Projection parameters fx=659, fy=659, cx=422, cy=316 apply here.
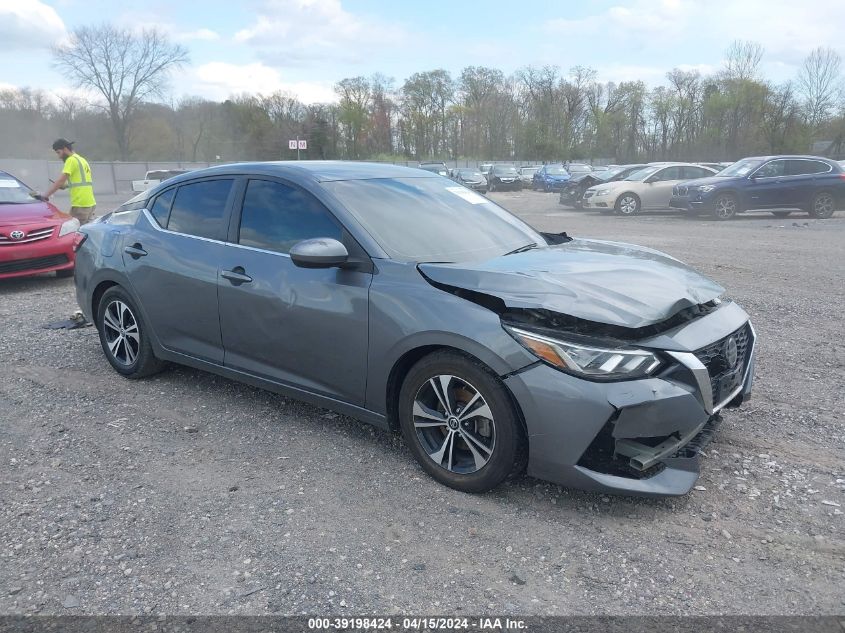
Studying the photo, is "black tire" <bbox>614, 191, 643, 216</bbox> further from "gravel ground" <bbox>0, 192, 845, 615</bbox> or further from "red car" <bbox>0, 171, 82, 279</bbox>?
"gravel ground" <bbox>0, 192, 845, 615</bbox>

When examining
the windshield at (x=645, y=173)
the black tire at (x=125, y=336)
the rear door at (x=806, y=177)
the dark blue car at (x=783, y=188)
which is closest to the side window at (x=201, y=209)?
the black tire at (x=125, y=336)

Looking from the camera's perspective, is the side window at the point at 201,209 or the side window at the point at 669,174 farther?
the side window at the point at 669,174

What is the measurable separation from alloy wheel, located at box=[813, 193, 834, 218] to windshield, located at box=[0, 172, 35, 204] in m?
18.6

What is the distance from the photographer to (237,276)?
4027mm

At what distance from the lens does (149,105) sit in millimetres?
65562

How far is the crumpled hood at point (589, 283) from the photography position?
10.0 ft

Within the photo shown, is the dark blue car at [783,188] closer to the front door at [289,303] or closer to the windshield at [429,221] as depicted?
the windshield at [429,221]

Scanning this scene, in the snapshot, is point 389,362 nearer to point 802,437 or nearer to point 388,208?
point 388,208

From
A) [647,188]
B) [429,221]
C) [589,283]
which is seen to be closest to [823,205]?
[647,188]

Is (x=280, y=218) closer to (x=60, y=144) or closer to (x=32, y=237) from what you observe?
(x=32, y=237)

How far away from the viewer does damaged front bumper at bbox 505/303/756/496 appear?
2.86 m

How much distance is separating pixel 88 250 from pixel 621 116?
82525 mm

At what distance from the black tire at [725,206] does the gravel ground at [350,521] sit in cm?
1500

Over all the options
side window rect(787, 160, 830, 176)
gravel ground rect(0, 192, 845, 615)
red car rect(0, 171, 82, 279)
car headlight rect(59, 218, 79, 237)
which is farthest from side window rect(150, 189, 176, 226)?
side window rect(787, 160, 830, 176)
